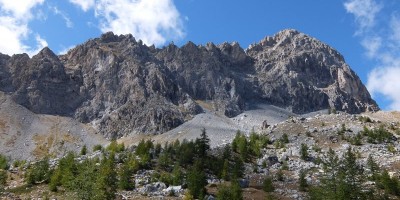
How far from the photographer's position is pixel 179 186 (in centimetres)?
6444

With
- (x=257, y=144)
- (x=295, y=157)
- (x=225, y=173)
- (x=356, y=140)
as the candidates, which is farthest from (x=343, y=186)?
(x=356, y=140)

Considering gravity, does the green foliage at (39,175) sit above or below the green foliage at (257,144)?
below

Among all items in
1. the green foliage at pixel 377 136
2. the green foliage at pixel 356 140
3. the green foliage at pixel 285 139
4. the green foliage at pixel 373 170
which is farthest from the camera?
the green foliage at pixel 285 139

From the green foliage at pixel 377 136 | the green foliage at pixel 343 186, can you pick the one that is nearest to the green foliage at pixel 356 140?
the green foliage at pixel 377 136

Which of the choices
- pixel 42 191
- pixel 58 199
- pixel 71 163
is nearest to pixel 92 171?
pixel 58 199

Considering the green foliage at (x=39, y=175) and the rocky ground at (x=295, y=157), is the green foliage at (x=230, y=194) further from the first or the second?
the green foliage at (x=39, y=175)

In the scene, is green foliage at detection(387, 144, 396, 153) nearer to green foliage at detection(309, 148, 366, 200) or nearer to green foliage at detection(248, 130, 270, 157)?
green foliage at detection(248, 130, 270, 157)

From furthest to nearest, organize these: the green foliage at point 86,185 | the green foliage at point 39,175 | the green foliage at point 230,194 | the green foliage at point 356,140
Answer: the green foliage at point 356,140 < the green foliage at point 39,175 < the green foliage at point 230,194 < the green foliage at point 86,185

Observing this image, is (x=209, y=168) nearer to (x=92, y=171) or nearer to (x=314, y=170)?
(x=314, y=170)

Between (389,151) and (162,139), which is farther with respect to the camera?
(162,139)

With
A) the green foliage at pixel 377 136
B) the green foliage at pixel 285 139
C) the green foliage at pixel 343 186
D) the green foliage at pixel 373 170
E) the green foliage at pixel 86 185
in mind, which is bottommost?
the green foliage at pixel 86 185

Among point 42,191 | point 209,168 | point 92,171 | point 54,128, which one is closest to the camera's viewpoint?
point 92,171

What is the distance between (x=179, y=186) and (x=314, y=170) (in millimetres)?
28878

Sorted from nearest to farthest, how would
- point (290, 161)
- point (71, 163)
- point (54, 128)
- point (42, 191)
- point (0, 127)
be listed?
point (42, 191) → point (71, 163) → point (290, 161) → point (0, 127) → point (54, 128)
